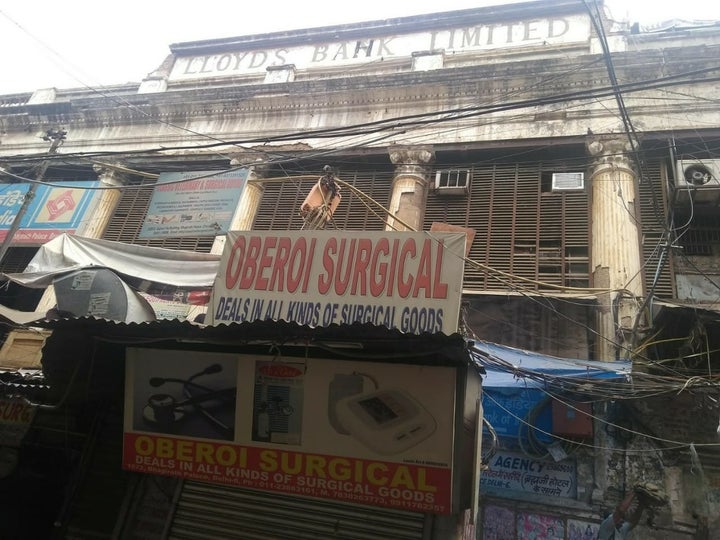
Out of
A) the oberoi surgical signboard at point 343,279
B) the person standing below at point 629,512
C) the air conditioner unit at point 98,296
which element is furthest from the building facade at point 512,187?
the air conditioner unit at point 98,296

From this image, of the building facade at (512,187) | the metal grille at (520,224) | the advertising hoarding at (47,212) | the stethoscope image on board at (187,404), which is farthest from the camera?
the advertising hoarding at (47,212)

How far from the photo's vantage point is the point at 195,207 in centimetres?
980

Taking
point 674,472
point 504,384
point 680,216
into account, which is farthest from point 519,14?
point 674,472

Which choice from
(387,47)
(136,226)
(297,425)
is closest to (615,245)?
(297,425)

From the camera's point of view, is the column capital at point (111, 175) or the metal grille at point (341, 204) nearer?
the metal grille at point (341, 204)

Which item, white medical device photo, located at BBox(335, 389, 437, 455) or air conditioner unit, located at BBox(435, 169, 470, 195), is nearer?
white medical device photo, located at BBox(335, 389, 437, 455)

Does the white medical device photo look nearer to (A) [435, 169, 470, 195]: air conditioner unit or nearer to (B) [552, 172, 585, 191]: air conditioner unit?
(A) [435, 169, 470, 195]: air conditioner unit

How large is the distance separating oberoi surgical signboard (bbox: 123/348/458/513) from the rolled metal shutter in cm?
23

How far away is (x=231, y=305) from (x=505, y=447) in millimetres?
4261

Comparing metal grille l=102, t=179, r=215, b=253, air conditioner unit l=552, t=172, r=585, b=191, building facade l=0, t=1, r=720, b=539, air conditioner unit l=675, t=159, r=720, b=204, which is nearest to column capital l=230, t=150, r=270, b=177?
building facade l=0, t=1, r=720, b=539

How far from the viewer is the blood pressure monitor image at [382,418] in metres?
3.88

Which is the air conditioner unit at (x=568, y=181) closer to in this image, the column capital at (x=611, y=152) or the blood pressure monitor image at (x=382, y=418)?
the column capital at (x=611, y=152)

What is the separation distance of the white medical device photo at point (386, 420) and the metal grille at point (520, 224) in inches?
148

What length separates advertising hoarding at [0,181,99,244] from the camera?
10.4 meters
